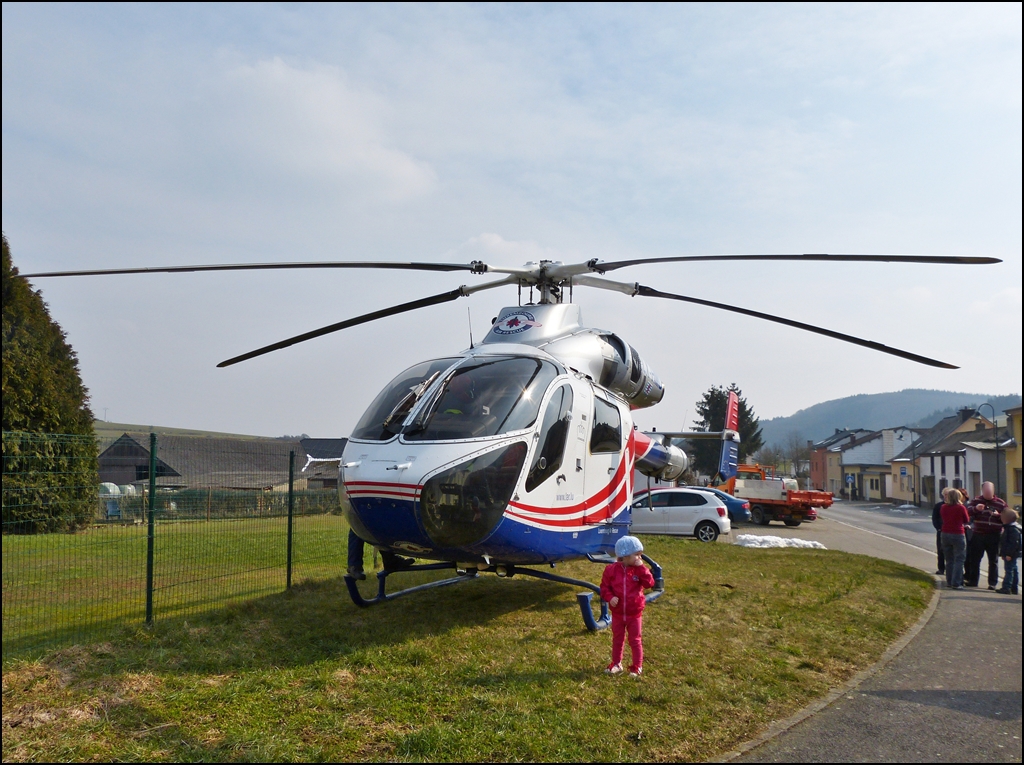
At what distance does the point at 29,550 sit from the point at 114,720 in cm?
466

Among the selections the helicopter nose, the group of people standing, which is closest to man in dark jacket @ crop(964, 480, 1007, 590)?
the group of people standing

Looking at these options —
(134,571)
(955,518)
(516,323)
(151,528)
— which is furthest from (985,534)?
(134,571)

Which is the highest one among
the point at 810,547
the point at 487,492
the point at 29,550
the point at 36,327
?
the point at 36,327

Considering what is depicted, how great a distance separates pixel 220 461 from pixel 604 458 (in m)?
6.07

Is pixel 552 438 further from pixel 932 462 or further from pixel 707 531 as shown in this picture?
pixel 932 462

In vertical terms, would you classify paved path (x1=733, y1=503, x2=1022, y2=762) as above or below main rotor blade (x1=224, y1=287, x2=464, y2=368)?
below

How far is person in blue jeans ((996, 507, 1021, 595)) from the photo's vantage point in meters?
10.2

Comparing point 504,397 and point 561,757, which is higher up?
point 504,397

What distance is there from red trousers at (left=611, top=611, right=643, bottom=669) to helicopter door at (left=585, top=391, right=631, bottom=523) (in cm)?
180

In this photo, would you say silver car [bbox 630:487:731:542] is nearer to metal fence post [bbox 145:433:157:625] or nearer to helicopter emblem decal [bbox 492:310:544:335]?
helicopter emblem decal [bbox 492:310:544:335]

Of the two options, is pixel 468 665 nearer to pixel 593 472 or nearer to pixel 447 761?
pixel 447 761

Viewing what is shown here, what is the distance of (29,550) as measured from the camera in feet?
27.1

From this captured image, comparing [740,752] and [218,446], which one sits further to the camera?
[218,446]

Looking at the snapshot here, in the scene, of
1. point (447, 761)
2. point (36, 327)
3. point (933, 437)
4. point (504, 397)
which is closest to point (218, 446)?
point (504, 397)
